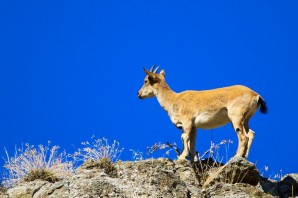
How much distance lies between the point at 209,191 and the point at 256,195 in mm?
898

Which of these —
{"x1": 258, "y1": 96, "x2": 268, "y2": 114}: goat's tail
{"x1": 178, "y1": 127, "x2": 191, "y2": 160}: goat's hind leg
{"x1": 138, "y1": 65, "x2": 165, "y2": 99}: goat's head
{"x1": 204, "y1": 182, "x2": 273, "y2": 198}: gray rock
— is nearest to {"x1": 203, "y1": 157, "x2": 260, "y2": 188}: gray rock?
{"x1": 204, "y1": 182, "x2": 273, "y2": 198}: gray rock

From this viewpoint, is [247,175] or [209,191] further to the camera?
[247,175]

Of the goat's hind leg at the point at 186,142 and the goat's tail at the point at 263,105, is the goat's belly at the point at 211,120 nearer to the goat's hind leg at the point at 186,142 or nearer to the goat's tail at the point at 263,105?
the goat's hind leg at the point at 186,142

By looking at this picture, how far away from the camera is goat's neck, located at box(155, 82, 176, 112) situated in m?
19.2

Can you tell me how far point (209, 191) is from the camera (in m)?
12.2

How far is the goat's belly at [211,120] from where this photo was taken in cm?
1723

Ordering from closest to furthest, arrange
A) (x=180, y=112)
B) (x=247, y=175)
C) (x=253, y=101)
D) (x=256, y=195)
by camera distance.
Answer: (x=256, y=195)
(x=247, y=175)
(x=253, y=101)
(x=180, y=112)

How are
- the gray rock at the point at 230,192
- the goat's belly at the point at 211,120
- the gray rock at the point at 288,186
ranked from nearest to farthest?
1. the gray rock at the point at 230,192
2. the gray rock at the point at 288,186
3. the goat's belly at the point at 211,120

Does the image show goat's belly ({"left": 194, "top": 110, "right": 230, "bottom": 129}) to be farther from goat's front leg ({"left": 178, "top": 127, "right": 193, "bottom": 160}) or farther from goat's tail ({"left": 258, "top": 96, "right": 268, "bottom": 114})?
goat's tail ({"left": 258, "top": 96, "right": 268, "bottom": 114})

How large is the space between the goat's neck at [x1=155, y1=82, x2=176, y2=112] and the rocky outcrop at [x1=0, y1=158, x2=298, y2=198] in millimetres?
5369

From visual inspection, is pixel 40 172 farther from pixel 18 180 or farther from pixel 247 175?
pixel 247 175

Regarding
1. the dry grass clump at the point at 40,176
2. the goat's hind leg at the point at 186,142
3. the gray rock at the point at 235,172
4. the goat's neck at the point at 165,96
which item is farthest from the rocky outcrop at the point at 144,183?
the goat's neck at the point at 165,96

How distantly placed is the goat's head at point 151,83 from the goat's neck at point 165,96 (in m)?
0.22

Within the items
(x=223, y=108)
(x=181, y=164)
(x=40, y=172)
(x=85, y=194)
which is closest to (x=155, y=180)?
(x=85, y=194)
